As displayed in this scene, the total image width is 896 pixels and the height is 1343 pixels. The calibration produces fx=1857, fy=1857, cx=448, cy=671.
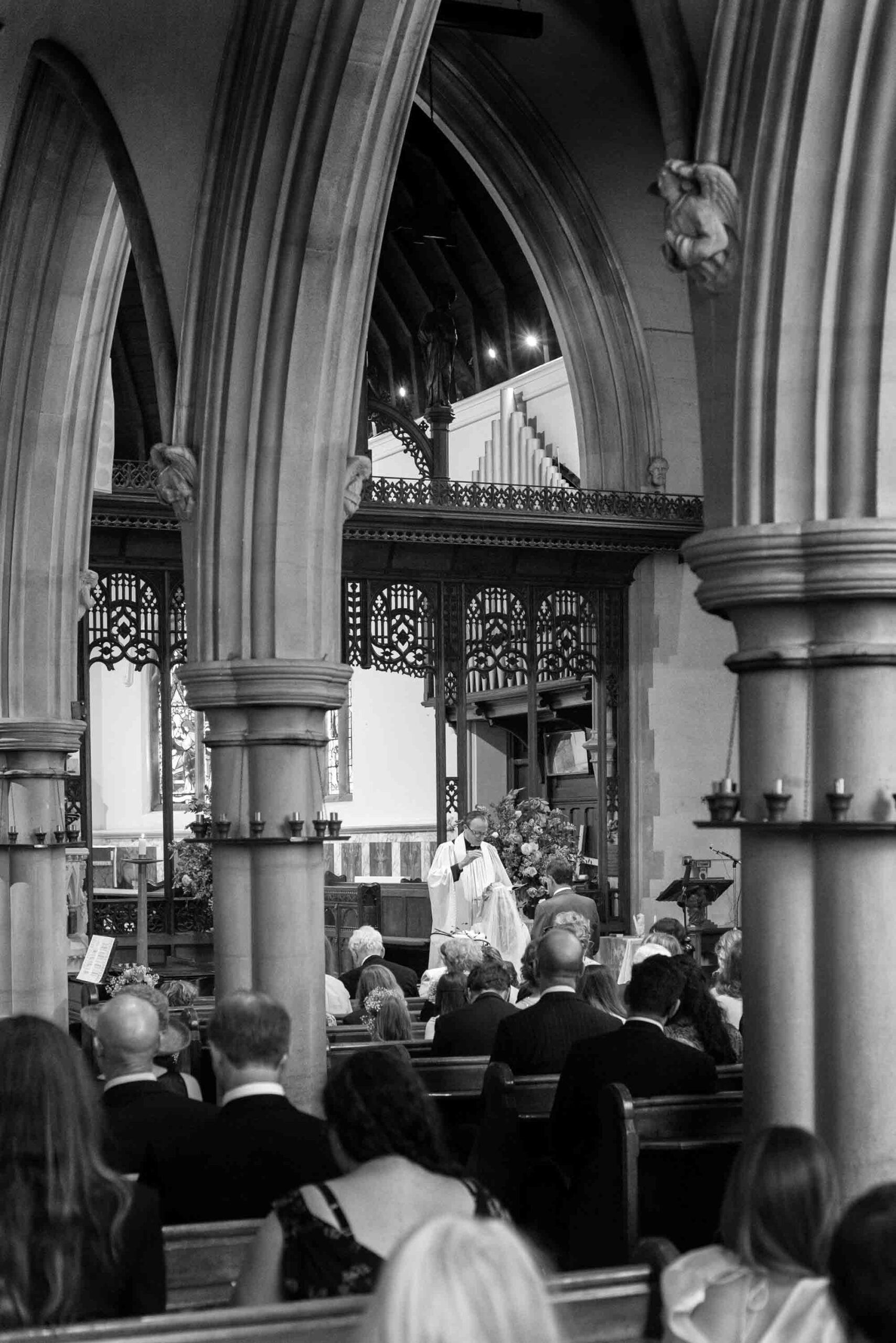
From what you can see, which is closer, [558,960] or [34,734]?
[558,960]

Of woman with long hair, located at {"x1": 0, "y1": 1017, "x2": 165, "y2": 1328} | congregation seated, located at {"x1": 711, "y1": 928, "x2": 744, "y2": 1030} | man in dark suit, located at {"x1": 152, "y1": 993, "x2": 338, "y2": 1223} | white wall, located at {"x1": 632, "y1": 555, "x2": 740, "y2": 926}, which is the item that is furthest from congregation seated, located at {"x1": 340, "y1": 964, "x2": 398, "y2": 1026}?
woman with long hair, located at {"x1": 0, "y1": 1017, "x2": 165, "y2": 1328}

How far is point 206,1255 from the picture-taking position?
372 centimetres

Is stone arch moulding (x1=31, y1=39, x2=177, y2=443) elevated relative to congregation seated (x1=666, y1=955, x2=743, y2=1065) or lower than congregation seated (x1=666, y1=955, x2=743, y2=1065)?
elevated

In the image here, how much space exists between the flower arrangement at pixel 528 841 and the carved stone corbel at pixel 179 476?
5.55 m

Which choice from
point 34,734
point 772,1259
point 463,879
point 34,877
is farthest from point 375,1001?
point 772,1259

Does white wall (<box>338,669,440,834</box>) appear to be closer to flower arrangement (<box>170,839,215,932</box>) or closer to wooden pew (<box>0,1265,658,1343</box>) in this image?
flower arrangement (<box>170,839,215,932</box>)

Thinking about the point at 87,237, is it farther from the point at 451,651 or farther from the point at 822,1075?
the point at 822,1075

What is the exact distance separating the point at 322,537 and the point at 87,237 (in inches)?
159

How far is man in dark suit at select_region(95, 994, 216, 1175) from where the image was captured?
14.2ft

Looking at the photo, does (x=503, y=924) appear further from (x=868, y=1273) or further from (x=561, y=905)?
(x=868, y=1273)

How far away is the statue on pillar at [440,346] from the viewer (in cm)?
1730

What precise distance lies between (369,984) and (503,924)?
3955 mm

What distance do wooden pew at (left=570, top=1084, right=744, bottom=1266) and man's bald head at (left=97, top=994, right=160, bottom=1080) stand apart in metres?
1.23

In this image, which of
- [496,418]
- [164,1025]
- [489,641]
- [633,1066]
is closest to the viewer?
[633,1066]
